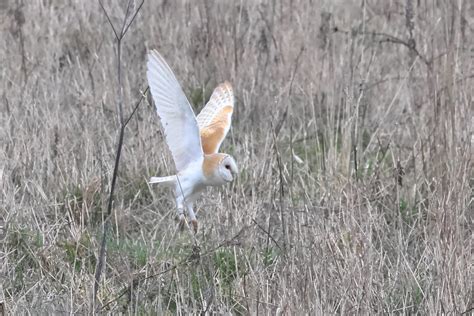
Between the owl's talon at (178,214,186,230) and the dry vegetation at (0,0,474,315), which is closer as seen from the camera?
the dry vegetation at (0,0,474,315)

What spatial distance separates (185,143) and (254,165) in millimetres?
752

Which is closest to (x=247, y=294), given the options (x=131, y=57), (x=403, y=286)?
(x=403, y=286)

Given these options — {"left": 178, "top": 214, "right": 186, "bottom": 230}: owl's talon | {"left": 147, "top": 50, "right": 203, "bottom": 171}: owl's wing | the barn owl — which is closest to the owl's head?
the barn owl

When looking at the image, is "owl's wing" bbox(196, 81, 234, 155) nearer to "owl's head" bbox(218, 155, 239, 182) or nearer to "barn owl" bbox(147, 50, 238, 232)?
"barn owl" bbox(147, 50, 238, 232)

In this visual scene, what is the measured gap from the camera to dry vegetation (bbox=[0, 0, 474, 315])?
3.30 metres

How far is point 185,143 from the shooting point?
3760mm

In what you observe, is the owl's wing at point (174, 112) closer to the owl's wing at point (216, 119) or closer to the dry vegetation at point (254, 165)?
the owl's wing at point (216, 119)

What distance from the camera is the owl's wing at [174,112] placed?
11.4ft

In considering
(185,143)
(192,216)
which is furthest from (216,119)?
(192,216)

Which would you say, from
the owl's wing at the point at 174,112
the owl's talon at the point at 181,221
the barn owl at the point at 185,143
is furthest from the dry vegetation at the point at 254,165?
the owl's wing at the point at 174,112

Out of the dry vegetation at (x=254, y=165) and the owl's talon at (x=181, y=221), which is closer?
the dry vegetation at (x=254, y=165)

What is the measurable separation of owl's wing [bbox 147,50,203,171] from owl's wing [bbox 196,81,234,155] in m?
0.19

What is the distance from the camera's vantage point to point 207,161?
374cm

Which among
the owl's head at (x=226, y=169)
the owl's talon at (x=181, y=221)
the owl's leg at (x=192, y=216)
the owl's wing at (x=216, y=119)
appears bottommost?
the owl's talon at (x=181, y=221)
